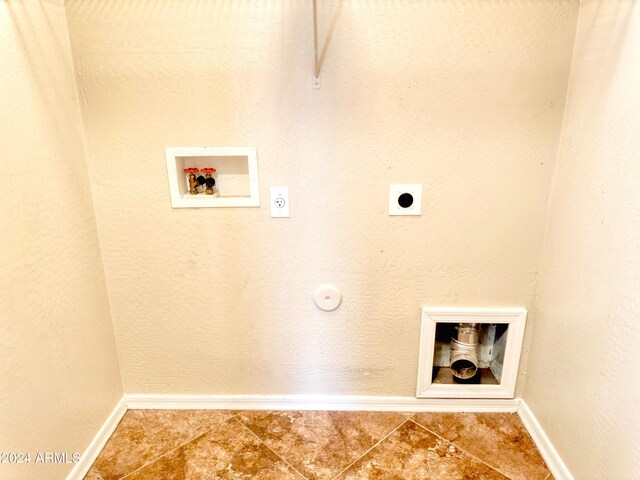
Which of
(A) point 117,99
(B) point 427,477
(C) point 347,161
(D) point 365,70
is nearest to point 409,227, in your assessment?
(C) point 347,161

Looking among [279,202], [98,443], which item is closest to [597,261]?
[279,202]

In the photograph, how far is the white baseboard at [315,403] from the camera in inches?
60.6

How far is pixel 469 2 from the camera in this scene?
1168 millimetres

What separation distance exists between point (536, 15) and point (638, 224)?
0.76 meters

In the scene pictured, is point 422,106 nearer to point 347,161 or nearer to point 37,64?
point 347,161

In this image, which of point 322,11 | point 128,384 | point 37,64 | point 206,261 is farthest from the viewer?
point 128,384

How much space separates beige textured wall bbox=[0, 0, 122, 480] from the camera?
98cm

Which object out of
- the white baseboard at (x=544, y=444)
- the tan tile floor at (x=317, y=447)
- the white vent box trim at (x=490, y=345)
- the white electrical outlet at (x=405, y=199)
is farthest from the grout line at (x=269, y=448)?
the white electrical outlet at (x=405, y=199)

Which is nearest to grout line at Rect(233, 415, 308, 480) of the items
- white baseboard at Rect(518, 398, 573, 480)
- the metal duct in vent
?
the metal duct in vent

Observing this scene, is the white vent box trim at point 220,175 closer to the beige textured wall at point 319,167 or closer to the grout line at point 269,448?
the beige textured wall at point 319,167

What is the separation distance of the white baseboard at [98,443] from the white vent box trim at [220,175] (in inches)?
36.3

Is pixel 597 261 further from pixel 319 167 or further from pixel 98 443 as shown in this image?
pixel 98 443

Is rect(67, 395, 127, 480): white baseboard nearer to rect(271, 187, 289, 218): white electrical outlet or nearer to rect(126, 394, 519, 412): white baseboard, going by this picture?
rect(126, 394, 519, 412): white baseboard

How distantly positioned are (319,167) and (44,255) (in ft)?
3.08
